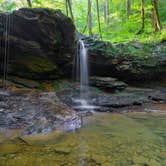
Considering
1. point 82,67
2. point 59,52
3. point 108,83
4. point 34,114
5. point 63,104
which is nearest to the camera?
point 34,114

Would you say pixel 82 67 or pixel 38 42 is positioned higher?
pixel 38 42

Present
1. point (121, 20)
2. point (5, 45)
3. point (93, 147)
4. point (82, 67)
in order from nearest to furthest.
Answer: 1. point (93, 147)
2. point (5, 45)
3. point (82, 67)
4. point (121, 20)

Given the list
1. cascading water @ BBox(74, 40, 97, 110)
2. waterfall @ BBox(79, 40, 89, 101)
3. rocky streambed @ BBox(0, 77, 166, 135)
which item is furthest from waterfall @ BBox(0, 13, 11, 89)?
waterfall @ BBox(79, 40, 89, 101)

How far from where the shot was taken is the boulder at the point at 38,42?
9.23 meters

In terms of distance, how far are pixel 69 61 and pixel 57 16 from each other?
241cm

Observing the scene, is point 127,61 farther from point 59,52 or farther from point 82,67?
point 59,52

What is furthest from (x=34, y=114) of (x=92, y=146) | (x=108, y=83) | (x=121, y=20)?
(x=121, y=20)

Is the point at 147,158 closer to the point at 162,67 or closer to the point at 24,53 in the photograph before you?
the point at 24,53

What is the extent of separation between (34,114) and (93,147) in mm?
2538

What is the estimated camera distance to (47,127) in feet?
19.4

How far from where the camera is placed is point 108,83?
11.2 metres

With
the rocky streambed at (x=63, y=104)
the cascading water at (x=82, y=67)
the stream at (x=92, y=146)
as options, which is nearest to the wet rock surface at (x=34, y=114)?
the rocky streambed at (x=63, y=104)

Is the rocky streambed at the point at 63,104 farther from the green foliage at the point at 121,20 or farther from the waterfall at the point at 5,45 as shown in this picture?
the green foliage at the point at 121,20

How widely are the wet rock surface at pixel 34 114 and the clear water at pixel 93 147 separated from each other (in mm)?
388
